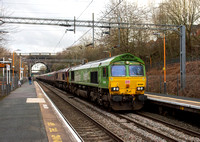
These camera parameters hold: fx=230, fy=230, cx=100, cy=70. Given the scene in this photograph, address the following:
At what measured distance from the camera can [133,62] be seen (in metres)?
13.4

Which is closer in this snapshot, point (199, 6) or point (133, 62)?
point (133, 62)

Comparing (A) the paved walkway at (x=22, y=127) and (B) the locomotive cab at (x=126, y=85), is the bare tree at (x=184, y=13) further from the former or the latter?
(A) the paved walkway at (x=22, y=127)

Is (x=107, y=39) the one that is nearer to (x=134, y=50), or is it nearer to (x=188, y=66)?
(x=134, y=50)

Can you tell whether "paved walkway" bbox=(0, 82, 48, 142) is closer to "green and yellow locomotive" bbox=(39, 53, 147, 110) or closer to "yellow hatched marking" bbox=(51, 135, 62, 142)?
"yellow hatched marking" bbox=(51, 135, 62, 142)

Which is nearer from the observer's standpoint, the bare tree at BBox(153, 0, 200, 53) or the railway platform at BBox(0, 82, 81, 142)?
the railway platform at BBox(0, 82, 81, 142)

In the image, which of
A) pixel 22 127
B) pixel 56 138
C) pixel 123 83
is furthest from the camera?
pixel 123 83

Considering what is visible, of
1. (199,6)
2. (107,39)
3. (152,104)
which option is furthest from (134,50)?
(152,104)

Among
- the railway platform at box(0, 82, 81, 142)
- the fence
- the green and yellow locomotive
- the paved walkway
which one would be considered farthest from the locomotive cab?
the fence

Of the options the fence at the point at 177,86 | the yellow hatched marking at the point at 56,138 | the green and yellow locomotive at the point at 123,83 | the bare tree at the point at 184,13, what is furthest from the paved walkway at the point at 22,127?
the bare tree at the point at 184,13

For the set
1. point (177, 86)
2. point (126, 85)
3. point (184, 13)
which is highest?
point (184, 13)

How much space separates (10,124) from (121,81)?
6.33 meters

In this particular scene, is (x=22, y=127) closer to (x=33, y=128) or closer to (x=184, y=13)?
(x=33, y=128)

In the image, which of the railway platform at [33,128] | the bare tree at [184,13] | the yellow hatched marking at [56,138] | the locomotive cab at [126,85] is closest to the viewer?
the yellow hatched marking at [56,138]

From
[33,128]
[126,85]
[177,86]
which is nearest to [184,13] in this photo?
[177,86]
